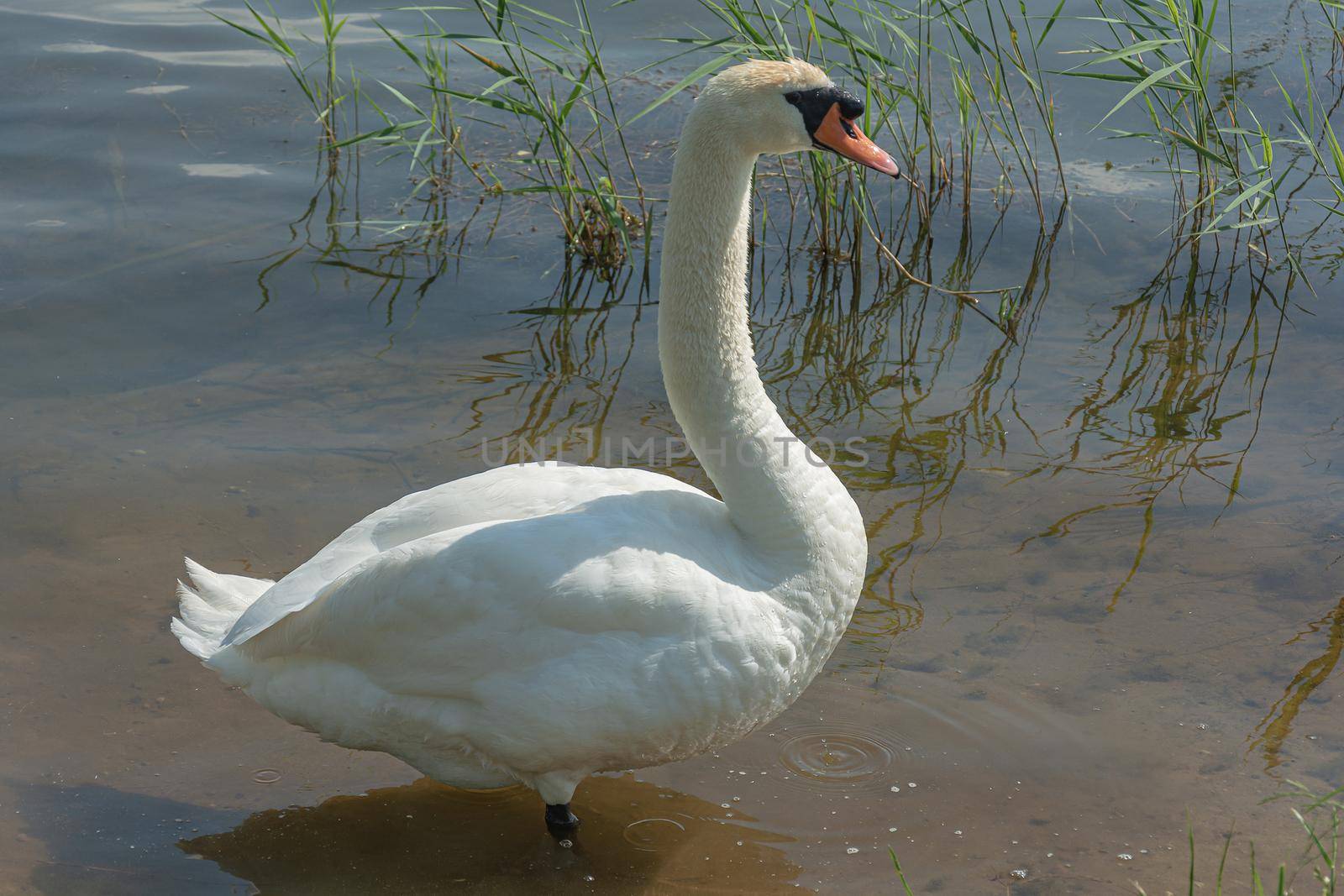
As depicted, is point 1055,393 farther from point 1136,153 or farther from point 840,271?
point 1136,153

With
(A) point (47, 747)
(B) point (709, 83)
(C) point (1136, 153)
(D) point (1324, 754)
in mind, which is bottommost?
(A) point (47, 747)

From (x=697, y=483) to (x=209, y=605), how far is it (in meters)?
2.10

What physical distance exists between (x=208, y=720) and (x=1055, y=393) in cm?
391

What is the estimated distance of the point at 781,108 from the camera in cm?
375

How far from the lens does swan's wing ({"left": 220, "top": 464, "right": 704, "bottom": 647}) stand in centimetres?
395

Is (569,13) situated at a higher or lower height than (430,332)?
higher

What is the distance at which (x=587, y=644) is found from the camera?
362 cm

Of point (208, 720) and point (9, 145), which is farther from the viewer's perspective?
point (9, 145)

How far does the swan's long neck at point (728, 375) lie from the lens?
12.6ft

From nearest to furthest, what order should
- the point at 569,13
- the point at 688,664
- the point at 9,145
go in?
the point at 688,664, the point at 9,145, the point at 569,13

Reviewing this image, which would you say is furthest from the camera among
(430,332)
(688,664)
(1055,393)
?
(430,332)

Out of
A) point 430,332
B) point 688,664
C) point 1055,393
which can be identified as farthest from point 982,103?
point 688,664

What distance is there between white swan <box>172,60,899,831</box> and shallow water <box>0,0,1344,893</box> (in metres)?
0.44

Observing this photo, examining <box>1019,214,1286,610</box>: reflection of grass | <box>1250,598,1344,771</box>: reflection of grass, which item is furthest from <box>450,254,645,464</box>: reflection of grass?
<box>1250,598,1344,771</box>: reflection of grass
